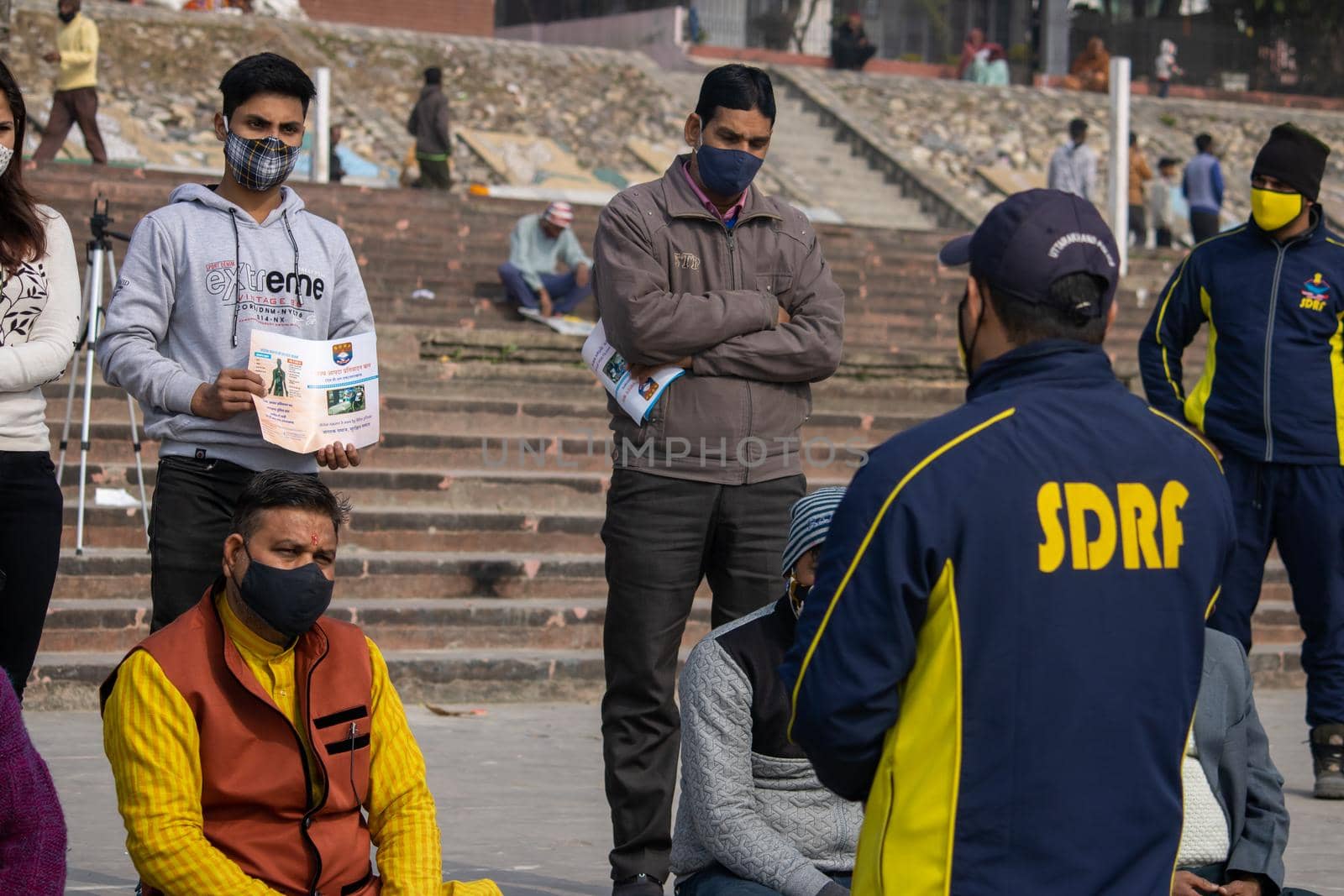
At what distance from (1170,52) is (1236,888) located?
107 feet

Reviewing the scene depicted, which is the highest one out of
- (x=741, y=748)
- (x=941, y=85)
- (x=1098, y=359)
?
(x=941, y=85)

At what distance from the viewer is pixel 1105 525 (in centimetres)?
230

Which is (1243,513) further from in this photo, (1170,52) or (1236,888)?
(1170,52)

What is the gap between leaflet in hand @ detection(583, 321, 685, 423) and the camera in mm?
4418

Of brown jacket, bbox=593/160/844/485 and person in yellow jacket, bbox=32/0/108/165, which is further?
person in yellow jacket, bbox=32/0/108/165

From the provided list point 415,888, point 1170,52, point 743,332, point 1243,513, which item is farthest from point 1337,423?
point 1170,52

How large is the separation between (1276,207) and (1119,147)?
12.5m

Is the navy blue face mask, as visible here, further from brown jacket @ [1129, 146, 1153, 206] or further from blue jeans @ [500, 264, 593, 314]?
brown jacket @ [1129, 146, 1153, 206]

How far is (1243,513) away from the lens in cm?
589

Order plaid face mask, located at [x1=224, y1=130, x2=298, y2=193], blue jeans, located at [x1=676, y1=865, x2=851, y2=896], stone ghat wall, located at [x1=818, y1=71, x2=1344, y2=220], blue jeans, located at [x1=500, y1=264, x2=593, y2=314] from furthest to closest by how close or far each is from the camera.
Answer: stone ghat wall, located at [x1=818, y1=71, x2=1344, y2=220]
blue jeans, located at [x1=500, y1=264, x2=593, y2=314]
plaid face mask, located at [x1=224, y1=130, x2=298, y2=193]
blue jeans, located at [x1=676, y1=865, x2=851, y2=896]

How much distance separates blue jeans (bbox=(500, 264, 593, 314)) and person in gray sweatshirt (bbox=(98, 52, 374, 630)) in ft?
32.8

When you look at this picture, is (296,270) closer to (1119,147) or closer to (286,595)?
(286,595)

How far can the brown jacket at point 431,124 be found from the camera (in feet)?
61.8

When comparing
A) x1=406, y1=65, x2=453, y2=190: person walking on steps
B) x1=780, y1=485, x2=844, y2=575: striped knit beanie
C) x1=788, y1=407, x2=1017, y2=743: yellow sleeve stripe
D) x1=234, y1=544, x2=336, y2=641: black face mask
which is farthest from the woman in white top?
x1=406, y1=65, x2=453, y2=190: person walking on steps
